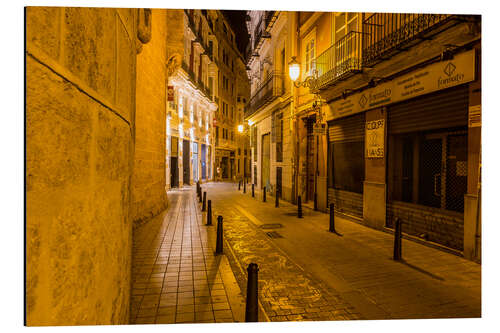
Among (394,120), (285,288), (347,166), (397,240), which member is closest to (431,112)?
(394,120)

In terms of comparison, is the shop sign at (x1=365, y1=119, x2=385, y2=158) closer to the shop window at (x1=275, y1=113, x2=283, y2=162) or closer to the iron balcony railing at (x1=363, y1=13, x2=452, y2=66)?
the iron balcony railing at (x1=363, y1=13, x2=452, y2=66)

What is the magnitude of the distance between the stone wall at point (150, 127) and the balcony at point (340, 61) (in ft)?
22.2

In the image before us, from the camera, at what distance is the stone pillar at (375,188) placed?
29.1ft

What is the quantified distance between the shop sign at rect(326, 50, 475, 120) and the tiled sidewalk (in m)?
6.49

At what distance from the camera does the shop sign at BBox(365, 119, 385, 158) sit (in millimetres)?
8977

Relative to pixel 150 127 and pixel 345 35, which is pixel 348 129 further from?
pixel 150 127

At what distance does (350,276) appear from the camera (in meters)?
5.37

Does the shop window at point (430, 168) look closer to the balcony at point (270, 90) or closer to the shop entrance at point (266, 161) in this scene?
the balcony at point (270, 90)

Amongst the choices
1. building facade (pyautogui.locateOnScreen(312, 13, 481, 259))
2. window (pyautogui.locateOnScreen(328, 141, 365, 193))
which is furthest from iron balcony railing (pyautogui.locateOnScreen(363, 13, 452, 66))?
window (pyautogui.locateOnScreen(328, 141, 365, 193))

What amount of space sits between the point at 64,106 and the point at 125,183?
5.05 feet

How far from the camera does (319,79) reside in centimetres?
1187

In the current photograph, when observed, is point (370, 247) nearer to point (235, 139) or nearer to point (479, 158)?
point (479, 158)

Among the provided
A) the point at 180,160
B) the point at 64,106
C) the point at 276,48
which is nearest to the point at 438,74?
the point at 64,106

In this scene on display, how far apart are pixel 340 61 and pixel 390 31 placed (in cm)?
246
